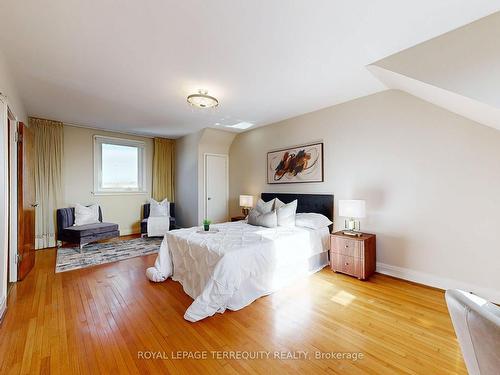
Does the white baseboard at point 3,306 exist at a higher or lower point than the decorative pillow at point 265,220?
lower

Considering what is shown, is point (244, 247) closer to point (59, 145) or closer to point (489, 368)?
point (489, 368)

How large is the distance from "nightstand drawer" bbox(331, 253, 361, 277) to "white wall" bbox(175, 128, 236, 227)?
128 inches

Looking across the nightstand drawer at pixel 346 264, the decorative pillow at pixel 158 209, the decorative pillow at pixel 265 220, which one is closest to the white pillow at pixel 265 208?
the decorative pillow at pixel 265 220

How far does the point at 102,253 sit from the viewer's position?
13.3ft

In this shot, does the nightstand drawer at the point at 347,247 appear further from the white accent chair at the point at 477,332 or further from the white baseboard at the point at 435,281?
the white accent chair at the point at 477,332

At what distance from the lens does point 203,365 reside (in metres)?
1.54

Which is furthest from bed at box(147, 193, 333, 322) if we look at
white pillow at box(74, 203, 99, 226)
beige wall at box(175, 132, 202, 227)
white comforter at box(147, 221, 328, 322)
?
white pillow at box(74, 203, 99, 226)

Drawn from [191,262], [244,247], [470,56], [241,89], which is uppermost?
[241,89]

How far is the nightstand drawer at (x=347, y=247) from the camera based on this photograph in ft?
9.55

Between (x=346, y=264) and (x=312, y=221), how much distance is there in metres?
0.72

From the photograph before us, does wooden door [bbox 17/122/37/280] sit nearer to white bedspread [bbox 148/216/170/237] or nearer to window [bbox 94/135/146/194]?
window [bbox 94/135/146/194]

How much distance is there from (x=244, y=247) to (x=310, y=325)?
92 cm

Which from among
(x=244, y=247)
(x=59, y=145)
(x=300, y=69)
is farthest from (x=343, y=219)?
(x=59, y=145)

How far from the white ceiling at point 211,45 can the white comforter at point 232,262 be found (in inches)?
76.7
